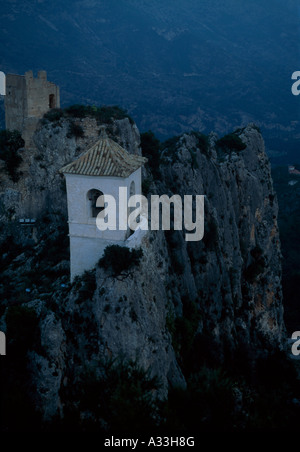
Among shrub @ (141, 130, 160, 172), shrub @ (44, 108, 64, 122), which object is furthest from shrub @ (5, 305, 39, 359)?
shrub @ (141, 130, 160, 172)

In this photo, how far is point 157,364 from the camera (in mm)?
24156

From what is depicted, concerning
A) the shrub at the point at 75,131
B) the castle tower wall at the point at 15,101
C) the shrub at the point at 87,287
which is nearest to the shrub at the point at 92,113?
the shrub at the point at 75,131

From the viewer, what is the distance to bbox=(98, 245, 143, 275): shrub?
78.4 feet

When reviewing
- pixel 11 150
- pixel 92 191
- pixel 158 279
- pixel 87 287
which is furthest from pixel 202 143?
pixel 87 287

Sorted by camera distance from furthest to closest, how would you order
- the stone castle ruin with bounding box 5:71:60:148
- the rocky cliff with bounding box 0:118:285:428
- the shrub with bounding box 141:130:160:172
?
1. the shrub with bounding box 141:130:160:172
2. the stone castle ruin with bounding box 5:71:60:148
3. the rocky cliff with bounding box 0:118:285:428

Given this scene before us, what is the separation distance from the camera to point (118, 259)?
23.9 metres

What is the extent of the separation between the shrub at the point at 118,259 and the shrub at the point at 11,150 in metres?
15.5

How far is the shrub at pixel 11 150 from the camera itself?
3703 cm

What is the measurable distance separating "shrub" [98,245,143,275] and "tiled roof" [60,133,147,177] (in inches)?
131

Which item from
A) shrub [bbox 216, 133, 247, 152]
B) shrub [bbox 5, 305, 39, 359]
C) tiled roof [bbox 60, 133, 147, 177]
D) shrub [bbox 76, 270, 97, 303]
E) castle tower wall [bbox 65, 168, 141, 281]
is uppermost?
shrub [bbox 216, 133, 247, 152]

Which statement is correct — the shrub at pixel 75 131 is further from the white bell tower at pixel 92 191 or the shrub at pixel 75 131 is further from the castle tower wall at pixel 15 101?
the white bell tower at pixel 92 191

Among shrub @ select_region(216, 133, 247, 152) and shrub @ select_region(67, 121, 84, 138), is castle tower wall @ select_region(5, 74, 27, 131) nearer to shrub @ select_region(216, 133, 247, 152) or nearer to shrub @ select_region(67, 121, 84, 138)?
shrub @ select_region(67, 121, 84, 138)

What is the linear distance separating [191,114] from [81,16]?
3133cm
